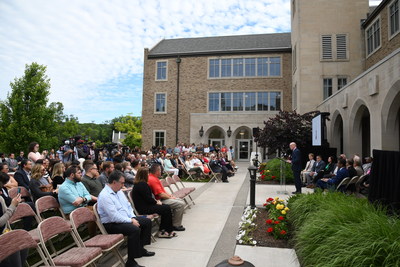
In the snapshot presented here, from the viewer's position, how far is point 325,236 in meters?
3.82

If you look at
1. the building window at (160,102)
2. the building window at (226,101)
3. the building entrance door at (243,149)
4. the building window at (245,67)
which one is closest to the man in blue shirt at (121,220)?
the building entrance door at (243,149)

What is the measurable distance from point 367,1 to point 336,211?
22080 millimetres

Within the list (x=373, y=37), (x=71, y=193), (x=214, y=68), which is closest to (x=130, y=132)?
(x=214, y=68)

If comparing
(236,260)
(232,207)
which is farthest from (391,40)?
(236,260)

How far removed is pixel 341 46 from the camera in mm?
21625

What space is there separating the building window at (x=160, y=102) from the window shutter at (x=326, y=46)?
53.1ft

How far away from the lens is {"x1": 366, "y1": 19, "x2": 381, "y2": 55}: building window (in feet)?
62.1

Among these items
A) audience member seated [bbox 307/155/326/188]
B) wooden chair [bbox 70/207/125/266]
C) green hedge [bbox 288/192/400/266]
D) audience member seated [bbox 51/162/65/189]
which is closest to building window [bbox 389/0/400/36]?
audience member seated [bbox 307/155/326/188]

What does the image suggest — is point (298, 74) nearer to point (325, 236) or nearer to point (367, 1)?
point (367, 1)

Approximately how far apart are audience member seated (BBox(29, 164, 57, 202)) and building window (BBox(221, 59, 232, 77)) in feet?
→ 84.7

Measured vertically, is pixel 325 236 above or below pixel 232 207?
above

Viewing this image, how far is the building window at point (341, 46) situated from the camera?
21.5m

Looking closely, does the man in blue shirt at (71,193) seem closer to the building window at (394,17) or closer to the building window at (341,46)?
the building window at (394,17)

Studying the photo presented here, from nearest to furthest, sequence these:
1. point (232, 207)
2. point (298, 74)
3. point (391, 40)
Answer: point (232, 207), point (391, 40), point (298, 74)
